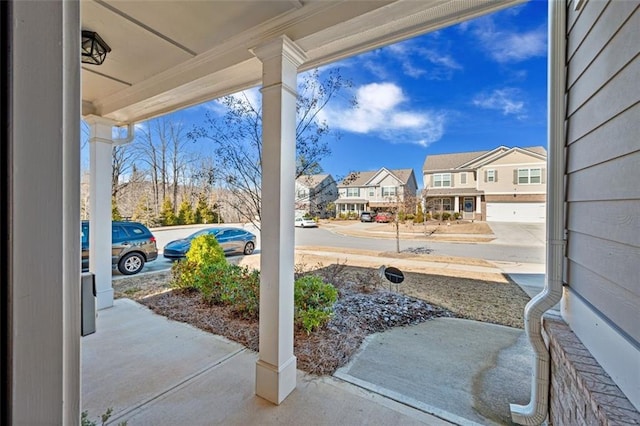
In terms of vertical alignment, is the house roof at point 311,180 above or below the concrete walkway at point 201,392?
above

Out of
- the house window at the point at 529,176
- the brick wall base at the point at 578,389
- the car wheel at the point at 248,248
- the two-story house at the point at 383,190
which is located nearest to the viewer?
the brick wall base at the point at 578,389

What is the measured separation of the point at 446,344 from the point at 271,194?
7.93ft

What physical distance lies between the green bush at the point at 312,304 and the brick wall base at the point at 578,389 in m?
1.93

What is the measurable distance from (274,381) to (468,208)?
6.75m

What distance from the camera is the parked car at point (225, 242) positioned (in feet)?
22.0

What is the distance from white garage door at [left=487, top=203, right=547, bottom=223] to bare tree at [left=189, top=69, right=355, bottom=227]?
4266 mm

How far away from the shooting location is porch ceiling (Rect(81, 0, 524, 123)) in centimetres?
172

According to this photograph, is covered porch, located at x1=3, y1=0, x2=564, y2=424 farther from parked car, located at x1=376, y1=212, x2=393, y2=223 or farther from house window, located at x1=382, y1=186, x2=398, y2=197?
parked car, located at x1=376, y1=212, x2=393, y2=223

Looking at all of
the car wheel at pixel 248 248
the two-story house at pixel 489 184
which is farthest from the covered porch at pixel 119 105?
the two-story house at pixel 489 184

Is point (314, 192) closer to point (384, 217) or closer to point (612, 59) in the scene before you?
point (384, 217)

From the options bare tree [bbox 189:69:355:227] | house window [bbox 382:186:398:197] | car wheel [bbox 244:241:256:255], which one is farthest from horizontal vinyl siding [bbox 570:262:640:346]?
car wheel [bbox 244:241:256:255]

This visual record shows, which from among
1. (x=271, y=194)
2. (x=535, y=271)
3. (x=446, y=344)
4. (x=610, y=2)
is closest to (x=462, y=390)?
(x=446, y=344)

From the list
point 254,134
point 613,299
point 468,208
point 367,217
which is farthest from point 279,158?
point 468,208

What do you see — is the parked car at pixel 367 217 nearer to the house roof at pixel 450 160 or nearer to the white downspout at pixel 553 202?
the house roof at pixel 450 160
